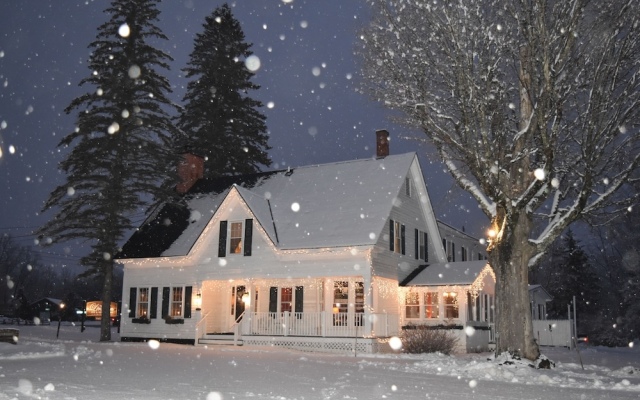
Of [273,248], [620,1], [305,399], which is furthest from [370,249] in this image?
[305,399]

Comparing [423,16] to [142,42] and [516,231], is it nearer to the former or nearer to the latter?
[516,231]

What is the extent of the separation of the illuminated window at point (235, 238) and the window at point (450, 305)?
8.70m

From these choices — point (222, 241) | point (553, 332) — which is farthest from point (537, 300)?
point (222, 241)

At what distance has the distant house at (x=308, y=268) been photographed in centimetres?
2384

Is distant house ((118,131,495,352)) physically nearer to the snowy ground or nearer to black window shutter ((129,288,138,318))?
black window shutter ((129,288,138,318))

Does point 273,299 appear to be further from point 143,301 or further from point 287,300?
point 143,301

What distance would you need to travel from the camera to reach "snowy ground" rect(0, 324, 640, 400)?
32.3ft

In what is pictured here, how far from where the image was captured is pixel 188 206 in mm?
30344

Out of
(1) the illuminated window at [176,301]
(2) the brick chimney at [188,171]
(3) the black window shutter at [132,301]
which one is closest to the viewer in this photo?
(1) the illuminated window at [176,301]

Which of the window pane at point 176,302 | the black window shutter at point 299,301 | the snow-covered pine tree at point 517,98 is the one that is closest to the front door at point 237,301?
the window pane at point 176,302

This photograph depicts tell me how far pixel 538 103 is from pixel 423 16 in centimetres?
379

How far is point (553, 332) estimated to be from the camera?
32719 millimetres

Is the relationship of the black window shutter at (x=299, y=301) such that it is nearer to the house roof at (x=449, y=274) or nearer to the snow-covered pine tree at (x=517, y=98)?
the house roof at (x=449, y=274)

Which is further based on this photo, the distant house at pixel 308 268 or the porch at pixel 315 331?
the distant house at pixel 308 268
